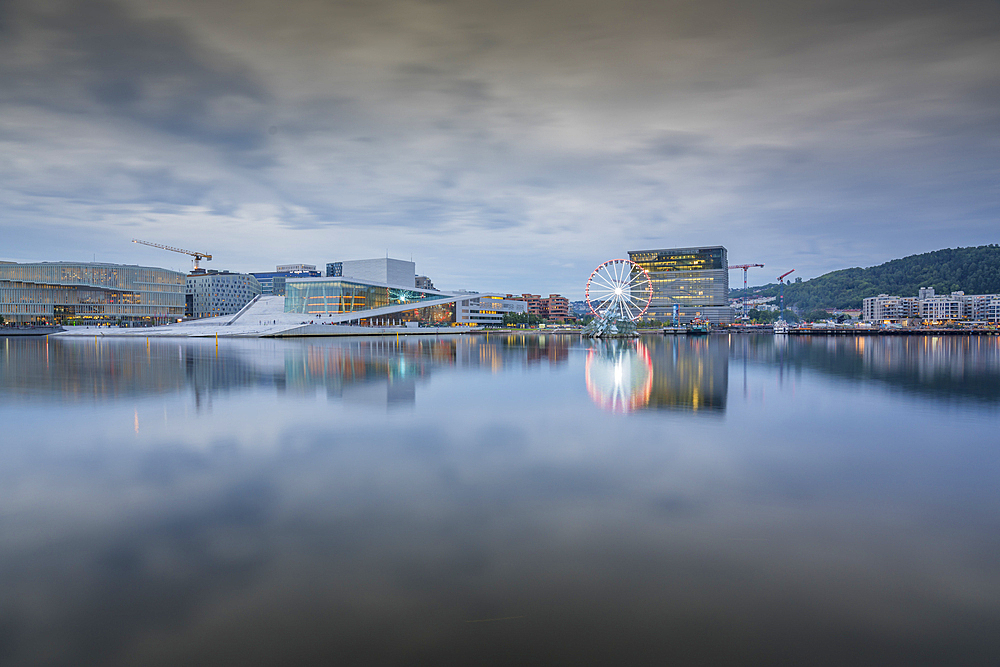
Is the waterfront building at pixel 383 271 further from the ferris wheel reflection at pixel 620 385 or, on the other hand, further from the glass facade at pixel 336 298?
the ferris wheel reflection at pixel 620 385

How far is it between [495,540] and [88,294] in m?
146

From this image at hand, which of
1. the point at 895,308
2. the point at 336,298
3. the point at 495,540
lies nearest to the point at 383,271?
the point at 336,298

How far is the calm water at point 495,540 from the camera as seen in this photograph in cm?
450

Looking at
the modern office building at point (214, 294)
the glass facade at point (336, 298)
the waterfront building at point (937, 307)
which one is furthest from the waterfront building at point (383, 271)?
the waterfront building at point (937, 307)

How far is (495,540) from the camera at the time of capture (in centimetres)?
643

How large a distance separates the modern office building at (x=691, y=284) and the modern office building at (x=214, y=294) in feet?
465

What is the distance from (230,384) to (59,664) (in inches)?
753

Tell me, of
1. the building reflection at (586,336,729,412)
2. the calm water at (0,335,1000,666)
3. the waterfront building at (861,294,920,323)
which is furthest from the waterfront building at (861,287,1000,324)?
the calm water at (0,335,1000,666)

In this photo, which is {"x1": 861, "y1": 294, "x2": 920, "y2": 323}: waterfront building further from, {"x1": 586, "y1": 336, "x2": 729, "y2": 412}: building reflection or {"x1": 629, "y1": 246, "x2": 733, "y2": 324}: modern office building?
{"x1": 586, "y1": 336, "x2": 729, "y2": 412}: building reflection

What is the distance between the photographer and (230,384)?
2169 cm

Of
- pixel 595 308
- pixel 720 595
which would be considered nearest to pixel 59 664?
pixel 720 595

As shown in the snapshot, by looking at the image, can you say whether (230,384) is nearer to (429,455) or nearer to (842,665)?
(429,455)

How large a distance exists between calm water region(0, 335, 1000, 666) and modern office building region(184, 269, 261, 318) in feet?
557

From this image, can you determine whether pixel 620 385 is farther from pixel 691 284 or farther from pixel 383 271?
pixel 691 284
